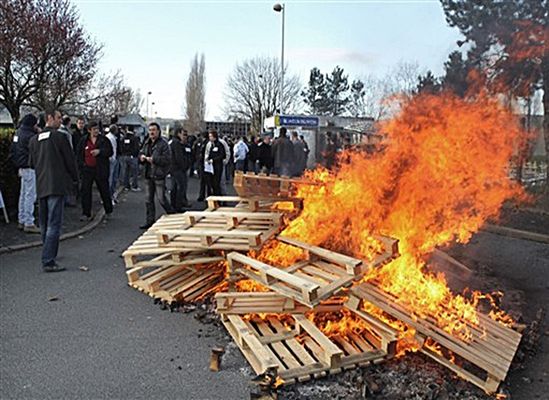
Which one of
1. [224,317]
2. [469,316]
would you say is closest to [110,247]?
[224,317]

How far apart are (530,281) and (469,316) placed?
118 inches

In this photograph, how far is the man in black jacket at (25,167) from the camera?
335 inches

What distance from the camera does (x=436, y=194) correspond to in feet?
19.6

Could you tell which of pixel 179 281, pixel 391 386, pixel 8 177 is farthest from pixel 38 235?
pixel 391 386

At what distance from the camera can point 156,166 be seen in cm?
932

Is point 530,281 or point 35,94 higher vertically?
point 35,94

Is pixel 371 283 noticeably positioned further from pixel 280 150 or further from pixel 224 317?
pixel 280 150

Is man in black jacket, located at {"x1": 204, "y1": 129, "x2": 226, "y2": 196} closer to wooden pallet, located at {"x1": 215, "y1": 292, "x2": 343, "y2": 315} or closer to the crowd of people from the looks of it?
the crowd of people

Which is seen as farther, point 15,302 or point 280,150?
point 280,150

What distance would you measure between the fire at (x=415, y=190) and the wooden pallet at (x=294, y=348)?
686 mm

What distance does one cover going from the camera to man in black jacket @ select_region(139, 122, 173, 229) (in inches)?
366

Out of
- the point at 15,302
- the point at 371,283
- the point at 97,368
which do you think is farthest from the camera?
the point at 15,302

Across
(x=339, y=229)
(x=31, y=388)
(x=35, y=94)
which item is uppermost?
(x=35, y=94)

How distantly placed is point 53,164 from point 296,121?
1632 cm
